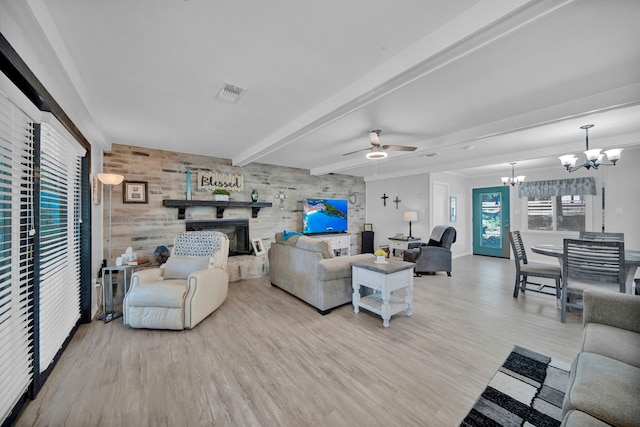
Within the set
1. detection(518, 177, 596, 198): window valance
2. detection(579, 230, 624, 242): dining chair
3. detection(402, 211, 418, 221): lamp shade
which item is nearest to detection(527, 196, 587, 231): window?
detection(518, 177, 596, 198): window valance

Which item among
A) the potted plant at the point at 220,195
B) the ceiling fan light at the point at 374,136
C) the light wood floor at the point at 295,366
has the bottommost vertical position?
the light wood floor at the point at 295,366

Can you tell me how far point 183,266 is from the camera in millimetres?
3113

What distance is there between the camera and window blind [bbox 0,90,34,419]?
142 cm

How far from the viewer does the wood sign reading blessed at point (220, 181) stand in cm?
467

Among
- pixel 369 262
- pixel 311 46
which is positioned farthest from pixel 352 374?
pixel 311 46

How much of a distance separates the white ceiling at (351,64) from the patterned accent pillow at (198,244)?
143 centimetres

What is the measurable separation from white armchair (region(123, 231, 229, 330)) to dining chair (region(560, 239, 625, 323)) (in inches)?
156

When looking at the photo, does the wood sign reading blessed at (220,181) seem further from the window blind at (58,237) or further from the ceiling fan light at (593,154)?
the ceiling fan light at (593,154)

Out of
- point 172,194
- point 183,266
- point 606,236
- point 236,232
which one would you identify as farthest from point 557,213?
point 172,194

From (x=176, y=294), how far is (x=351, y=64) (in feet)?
8.84

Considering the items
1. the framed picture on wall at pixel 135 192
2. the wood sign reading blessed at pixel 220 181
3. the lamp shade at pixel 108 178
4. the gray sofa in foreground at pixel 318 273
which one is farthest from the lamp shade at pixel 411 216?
the lamp shade at pixel 108 178

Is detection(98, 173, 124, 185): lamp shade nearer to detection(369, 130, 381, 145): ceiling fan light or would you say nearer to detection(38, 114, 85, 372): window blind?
detection(38, 114, 85, 372): window blind

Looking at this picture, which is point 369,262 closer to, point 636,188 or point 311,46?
point 311,46

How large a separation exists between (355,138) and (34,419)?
12.9 feet
